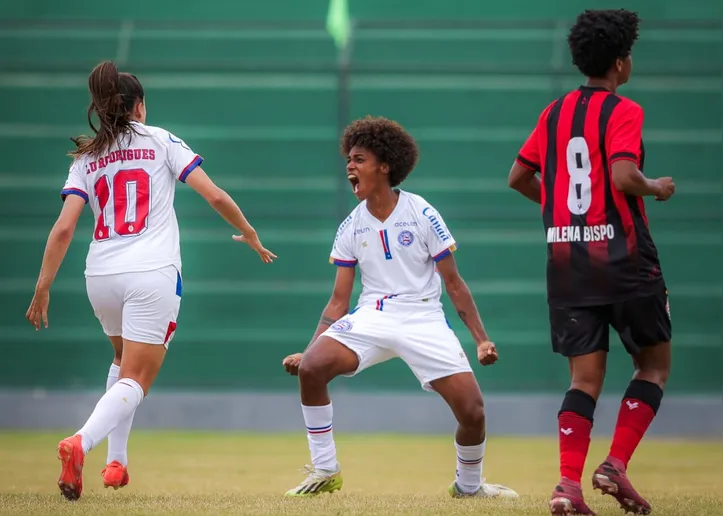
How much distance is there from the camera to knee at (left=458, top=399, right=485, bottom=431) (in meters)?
5.99

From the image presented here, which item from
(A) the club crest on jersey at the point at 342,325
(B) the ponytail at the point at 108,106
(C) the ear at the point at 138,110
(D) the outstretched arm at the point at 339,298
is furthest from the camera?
(D) the outstretched arm at the point at 339,298

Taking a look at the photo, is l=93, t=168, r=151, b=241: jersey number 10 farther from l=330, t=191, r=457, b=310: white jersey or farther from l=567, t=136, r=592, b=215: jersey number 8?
l=567, t=136, r=592, b=215: jersey number 8

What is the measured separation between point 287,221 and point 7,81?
10.1ft

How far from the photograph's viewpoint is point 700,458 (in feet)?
31.2

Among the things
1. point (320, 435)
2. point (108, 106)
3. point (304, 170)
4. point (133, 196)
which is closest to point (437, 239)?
point (320, 435)

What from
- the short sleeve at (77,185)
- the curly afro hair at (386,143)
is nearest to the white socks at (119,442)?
the short sleeve at (77,185)

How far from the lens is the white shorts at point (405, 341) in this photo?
5.98 meters

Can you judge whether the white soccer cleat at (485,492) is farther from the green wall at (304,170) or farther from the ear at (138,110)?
the green wall at (304,170)

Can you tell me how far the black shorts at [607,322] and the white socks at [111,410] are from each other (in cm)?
182

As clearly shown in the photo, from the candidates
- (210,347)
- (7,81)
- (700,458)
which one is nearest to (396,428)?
(210,347)

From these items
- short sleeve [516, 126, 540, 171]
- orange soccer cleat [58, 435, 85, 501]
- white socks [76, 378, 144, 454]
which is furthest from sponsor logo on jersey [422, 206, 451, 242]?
orange soccer cleat [58, 435, 85, 501]

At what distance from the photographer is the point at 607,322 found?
510cm

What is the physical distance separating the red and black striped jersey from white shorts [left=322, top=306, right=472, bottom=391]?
99cm

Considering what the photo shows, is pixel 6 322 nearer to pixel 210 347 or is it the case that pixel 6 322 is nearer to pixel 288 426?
pixel 210 347
